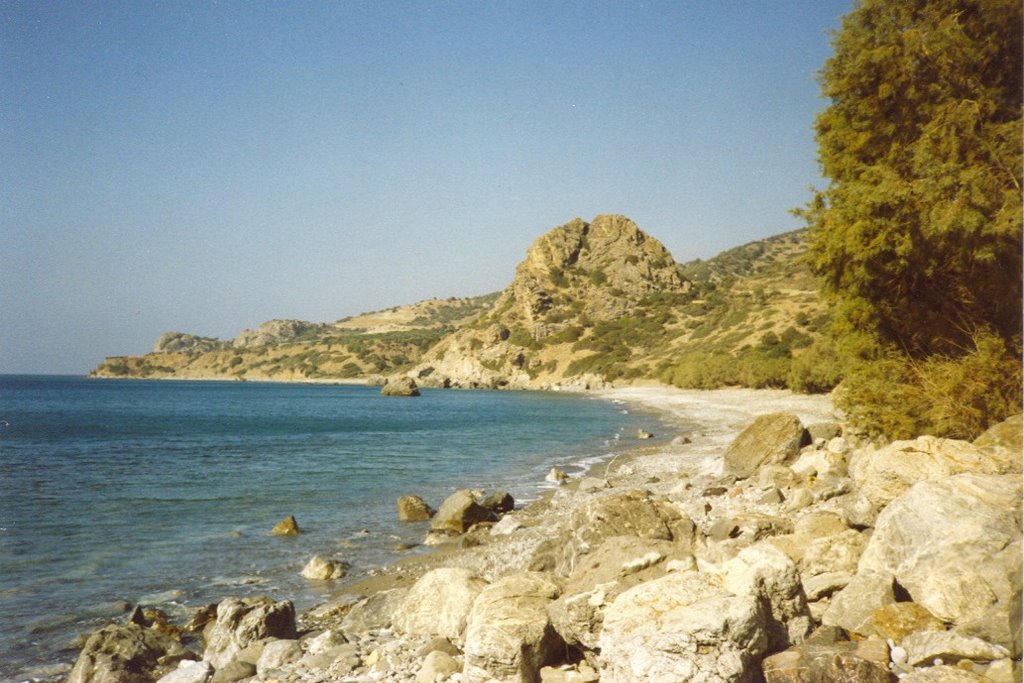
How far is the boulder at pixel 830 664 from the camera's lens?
5770 millimetres

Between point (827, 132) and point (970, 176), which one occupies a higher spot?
point (827, 132)

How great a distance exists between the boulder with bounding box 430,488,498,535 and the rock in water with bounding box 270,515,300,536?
3.94 m

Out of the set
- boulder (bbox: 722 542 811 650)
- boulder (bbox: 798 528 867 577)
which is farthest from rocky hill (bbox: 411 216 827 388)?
boulder (bbox: 722 542 811 650)

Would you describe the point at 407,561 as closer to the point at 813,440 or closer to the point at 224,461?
the point at 813,440

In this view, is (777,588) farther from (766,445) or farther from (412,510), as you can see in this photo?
(766,445)

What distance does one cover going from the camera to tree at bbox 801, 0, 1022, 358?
13.8m

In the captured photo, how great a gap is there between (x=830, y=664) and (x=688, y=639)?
1.41m

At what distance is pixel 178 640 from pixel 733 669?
9576mm

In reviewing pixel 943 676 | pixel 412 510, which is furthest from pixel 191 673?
pixel 412 510

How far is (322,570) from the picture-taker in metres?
14.0

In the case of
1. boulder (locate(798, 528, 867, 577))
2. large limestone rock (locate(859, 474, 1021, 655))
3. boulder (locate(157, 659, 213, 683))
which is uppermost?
large limestone rock (locate(859, 474, 1021, 655))

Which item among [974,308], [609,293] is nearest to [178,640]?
[974,308]

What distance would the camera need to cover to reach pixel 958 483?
818 cm

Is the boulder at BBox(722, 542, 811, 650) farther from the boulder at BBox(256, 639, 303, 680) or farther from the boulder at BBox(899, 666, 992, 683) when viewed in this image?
the boulder at BBox(256, 639, 303, 680)
